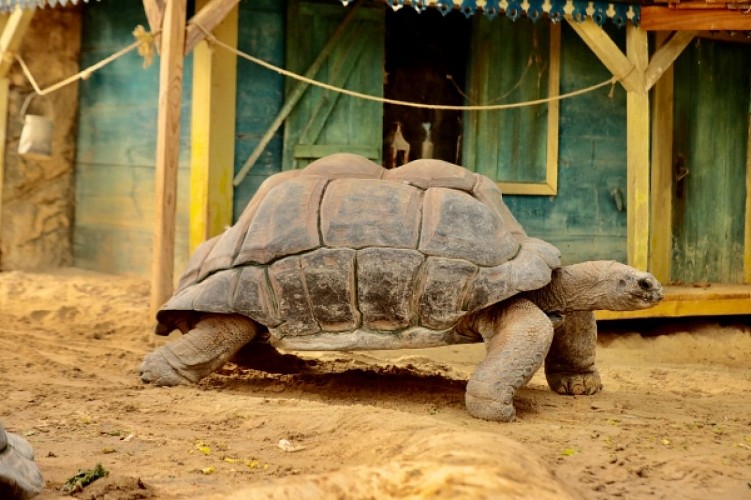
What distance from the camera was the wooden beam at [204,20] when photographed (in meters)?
7.89

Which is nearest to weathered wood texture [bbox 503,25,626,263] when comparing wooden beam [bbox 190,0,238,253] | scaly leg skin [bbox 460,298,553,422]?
wooden beam [bbox 190,0,238,253]

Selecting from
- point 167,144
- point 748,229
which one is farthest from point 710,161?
point 167,144

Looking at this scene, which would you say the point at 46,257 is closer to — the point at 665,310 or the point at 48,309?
the point at 48,309

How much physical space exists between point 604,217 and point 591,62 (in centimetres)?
157

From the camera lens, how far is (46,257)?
35.2 ft

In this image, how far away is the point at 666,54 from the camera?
29.8 feet

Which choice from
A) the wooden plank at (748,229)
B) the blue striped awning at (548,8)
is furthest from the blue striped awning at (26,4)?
the wooden plank at (748,229)

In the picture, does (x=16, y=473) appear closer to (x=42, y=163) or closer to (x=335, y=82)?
(x=335, y=82)

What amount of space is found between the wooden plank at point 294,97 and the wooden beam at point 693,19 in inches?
103

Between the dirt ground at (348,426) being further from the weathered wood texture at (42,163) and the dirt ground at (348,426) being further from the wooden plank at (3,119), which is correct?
the wooden plank at (3,119)

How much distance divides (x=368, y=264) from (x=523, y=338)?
94 cm

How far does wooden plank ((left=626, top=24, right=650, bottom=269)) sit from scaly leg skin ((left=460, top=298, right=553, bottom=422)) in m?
3.33

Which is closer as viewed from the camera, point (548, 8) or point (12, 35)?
point (548, 8)

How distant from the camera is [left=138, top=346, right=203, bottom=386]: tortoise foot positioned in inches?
240
